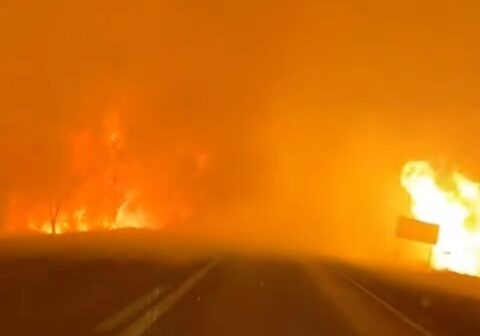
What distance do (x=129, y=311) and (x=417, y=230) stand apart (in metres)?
70.7

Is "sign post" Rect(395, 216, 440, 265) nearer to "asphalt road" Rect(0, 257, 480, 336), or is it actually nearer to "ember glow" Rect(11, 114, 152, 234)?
"ember glow" Rect(11, 114, 152, 234)

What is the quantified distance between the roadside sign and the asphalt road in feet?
148

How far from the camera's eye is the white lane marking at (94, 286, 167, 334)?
18128 millimetres

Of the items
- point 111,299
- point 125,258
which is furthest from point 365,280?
point 111,299

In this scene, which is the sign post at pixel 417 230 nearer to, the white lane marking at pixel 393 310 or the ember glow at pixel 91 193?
the ember glow at pixel 91 193

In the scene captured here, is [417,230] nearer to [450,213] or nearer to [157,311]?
[450,213]

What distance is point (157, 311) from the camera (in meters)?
22.5

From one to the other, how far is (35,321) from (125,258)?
103 feet

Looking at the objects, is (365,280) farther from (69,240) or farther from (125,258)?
(69,240)

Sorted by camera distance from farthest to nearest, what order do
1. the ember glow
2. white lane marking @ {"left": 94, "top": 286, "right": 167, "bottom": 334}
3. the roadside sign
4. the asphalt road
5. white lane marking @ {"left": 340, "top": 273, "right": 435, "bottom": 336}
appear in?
1. the roadside sign
2. the ember glow
3. white lane marking @ {"left": 340, "top": 273, "right": 435, "bottom": 336}
4. the asphalt road
5. white lane marking @ {"left": 94, "top": 286, "right": 167, "bottom": 334}

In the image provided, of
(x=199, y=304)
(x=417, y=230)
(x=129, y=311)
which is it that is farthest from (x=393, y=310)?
(x=417, y=230)

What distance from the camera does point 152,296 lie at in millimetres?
27297

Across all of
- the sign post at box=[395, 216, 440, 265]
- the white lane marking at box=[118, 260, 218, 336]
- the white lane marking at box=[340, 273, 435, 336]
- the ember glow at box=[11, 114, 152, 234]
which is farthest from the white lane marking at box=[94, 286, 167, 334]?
the sign post at box=[395, 216, 440, 265]

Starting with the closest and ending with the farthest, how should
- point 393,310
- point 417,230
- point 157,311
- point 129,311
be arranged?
point 129,311 < point 157,311 < point 393,310 < point 417,230
